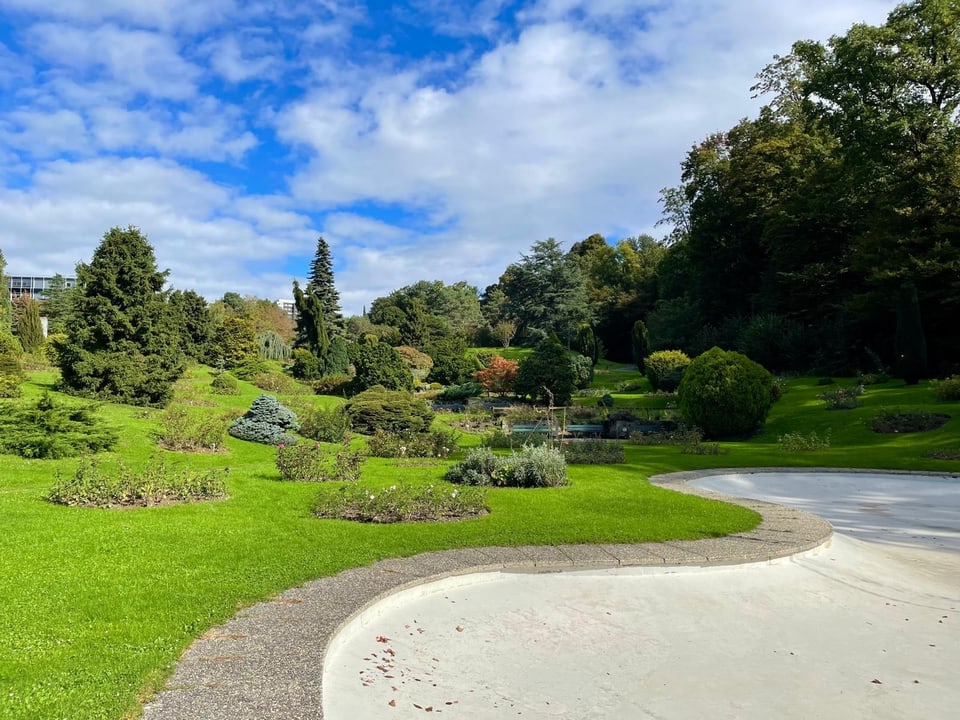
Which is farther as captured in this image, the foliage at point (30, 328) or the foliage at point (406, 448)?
the foliage at point (30, 328)

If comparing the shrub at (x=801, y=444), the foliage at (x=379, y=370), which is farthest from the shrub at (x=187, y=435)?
the shrub at (x=801, y=444)

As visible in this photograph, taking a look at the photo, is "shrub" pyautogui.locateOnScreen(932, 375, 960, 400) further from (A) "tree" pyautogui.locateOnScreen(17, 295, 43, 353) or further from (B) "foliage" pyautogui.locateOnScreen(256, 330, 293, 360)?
(A) "tree" pyautogui.locateOnScreen(17, 295, 43, 353)

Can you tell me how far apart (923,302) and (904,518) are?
20584 millimetres

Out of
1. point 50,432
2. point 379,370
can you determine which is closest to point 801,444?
point 379,370

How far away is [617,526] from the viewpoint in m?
7.33

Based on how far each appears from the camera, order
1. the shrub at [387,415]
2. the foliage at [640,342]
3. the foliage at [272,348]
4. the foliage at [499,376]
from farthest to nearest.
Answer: the foliage at [640,342] → the foliage at [272,348] → the foliage at [499,376] → the shrub at [387,415]

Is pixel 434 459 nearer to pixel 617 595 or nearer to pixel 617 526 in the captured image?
pixel 617 526

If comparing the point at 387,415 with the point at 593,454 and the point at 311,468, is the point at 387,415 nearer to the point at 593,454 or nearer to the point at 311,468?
the point at 593,454

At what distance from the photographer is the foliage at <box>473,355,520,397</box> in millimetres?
28859

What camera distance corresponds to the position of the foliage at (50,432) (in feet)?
33.6

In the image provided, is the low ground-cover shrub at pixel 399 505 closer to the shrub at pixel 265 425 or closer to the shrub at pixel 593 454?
the shrub at pixel 593 454

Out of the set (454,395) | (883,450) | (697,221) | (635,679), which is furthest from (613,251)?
(635,679)

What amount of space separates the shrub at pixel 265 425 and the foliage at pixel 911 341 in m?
20.8

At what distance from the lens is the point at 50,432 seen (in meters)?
10.4
